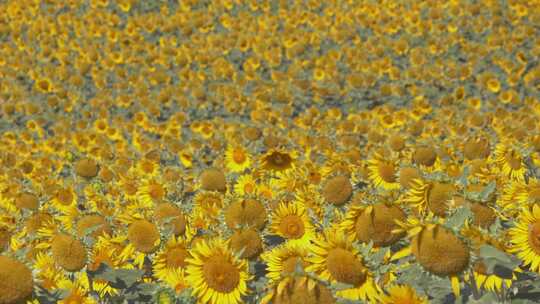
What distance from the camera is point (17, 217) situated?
258 inches

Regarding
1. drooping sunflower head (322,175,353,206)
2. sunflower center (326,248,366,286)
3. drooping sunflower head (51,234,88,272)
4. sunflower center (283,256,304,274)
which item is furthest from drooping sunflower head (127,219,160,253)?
drooping sunflower head (322,175,353,206)

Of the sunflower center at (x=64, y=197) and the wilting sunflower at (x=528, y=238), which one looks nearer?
the wilting sunflower at (x=528, y=238)

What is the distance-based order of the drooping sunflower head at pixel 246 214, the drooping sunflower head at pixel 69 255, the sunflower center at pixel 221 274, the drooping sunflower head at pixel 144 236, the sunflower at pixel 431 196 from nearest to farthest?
the sunflower center at pixel 221 274 < the sunflower at pixel 431 196 < the drooping sunflower head at pixel 69 255 < the drooping sunflower head at pixel 144 236 < the drooping sunflower head at pixel 246 214

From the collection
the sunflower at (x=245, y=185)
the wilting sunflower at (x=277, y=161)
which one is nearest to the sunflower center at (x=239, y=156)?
the wilting sunflower at (x=277, y=161)

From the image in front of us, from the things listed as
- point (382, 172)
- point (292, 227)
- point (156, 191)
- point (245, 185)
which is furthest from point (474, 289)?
point (156, 191)

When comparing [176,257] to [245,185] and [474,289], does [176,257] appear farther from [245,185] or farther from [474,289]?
[245,185]

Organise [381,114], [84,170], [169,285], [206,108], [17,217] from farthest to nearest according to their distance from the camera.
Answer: [206,108]
[381,114]
[84,170]
[17,217]
[169,285]

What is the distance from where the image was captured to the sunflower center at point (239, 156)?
7.87 metres

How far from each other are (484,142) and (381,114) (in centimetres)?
559

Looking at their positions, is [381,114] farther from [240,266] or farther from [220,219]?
[240,266]

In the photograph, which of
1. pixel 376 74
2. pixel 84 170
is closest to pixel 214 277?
pixel 84 170

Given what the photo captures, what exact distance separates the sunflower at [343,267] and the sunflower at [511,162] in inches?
103

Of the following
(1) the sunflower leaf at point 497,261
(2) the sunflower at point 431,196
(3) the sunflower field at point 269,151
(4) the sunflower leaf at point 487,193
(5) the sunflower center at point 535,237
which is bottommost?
(3) the sunflower field at point 269,151

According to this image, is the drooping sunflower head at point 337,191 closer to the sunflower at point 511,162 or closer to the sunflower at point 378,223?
the sunflower at point 511,162
